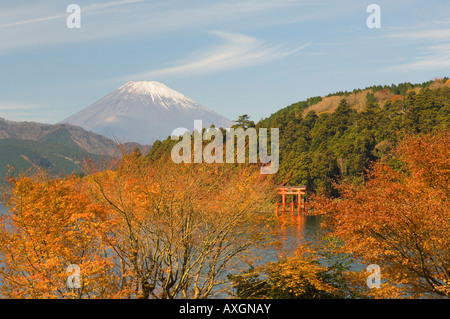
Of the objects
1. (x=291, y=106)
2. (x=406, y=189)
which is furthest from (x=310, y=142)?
(x=406, y=189)

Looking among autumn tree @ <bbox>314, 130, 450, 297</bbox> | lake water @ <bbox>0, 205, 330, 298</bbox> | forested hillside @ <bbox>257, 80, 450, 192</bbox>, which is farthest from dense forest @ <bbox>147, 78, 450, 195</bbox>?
autumn tree @ <bbox>314, 130, 450, 297</bbox>

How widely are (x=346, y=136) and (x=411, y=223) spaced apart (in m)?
74.6

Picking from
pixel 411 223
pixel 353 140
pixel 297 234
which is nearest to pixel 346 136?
pixel 353 140

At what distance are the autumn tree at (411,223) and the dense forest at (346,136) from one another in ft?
150

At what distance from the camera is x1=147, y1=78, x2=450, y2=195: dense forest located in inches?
2837

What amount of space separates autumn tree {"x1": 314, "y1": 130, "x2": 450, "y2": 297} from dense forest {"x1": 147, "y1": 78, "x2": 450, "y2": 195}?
45660mm

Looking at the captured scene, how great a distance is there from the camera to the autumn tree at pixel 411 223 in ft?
44.1

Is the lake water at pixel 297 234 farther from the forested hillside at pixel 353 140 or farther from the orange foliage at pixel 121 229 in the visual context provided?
the orange foliage at pixel 121 229

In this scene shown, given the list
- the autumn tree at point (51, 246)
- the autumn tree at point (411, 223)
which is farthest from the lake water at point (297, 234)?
the autumn tree at point (51, 246)

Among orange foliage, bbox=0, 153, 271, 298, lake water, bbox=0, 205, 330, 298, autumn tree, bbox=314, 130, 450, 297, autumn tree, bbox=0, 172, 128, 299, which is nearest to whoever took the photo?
autumn tree, bbox=0, 172, 128, 299

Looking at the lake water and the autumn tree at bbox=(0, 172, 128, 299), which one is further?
the lake water

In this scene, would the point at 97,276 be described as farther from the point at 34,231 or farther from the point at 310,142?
the point at 310,142

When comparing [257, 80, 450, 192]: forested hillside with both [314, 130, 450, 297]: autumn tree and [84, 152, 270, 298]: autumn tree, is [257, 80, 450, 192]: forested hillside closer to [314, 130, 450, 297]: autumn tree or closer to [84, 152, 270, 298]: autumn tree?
[314, 130, 450, 297]: autumn tree

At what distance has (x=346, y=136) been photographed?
85625mm
